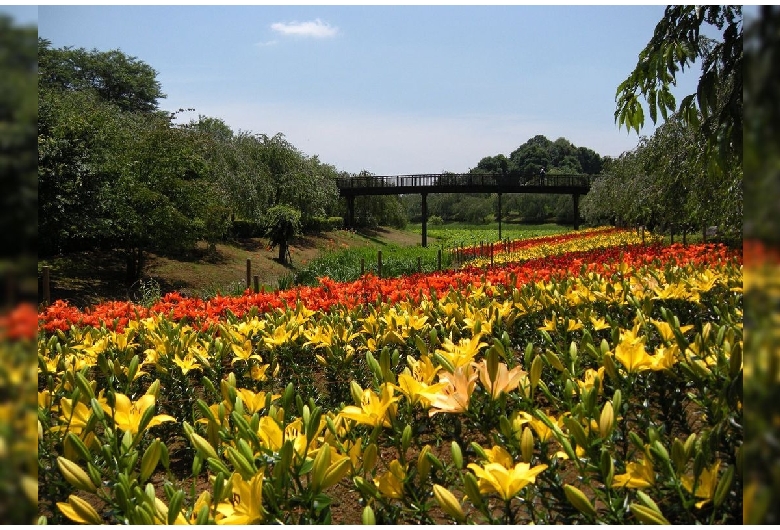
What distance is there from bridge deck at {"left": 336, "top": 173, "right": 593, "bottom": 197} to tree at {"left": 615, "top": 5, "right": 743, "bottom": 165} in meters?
26.4

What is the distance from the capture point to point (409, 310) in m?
2.75

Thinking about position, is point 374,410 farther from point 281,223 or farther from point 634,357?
point 281,223

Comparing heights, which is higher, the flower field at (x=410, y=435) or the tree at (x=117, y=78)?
the tree at (x=117, y=78)

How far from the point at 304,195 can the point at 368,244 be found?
18.6 ft

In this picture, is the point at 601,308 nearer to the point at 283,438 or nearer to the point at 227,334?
the point at 227,334

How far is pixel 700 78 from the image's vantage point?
1522mm

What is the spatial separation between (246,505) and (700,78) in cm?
156

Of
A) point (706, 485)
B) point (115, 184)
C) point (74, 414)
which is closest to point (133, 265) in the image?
point (115, 184)

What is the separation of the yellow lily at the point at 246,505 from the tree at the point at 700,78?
4.38 feet

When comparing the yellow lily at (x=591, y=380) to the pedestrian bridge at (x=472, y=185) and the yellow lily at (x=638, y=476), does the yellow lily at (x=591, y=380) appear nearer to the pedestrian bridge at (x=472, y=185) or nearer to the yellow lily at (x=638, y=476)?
the yellow lily at (x=638, y=476)

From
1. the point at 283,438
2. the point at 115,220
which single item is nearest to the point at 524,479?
the point at 283,438

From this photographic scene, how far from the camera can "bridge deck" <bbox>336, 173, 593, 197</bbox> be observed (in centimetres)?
2878

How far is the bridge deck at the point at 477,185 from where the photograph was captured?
28781mm

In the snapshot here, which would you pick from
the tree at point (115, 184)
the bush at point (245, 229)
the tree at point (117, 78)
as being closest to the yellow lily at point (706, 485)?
the tree at point (115, 184)
